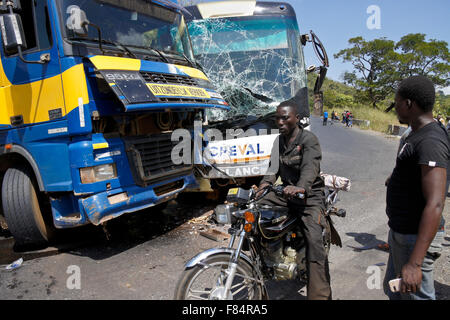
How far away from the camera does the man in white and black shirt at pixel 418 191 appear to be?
1694 millimetres

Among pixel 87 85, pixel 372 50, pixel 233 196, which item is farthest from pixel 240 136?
pixel 372 50

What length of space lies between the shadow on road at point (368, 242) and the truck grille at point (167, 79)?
2.94m

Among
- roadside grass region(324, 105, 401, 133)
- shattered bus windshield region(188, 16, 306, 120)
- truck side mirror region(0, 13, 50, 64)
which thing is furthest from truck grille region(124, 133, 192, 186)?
roadside grass region(324, 105, 401, 133)

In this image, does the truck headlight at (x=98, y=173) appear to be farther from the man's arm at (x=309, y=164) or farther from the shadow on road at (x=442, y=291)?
the shadow on road at (x=442, y=291)

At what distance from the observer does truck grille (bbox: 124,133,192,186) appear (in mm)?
3750

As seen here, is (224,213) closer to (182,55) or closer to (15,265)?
(15,265)

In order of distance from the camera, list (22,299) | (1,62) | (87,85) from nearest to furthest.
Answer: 1. (22,299)
2. (87,85)
3. (1,62)

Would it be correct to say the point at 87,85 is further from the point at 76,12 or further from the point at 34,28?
the point at 34,28

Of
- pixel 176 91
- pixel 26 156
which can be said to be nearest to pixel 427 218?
pixel 176 91

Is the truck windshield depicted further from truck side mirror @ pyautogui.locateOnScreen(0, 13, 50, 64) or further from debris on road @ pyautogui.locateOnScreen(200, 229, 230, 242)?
debris on road @ pyautogui.locateOnScreen(200, 229, 230, 242)

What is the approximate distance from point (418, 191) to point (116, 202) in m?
2.95

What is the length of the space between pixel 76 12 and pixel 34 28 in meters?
0.87

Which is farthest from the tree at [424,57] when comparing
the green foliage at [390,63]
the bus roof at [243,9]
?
the bus roof at [243,9]

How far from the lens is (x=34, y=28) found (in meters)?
3.60
